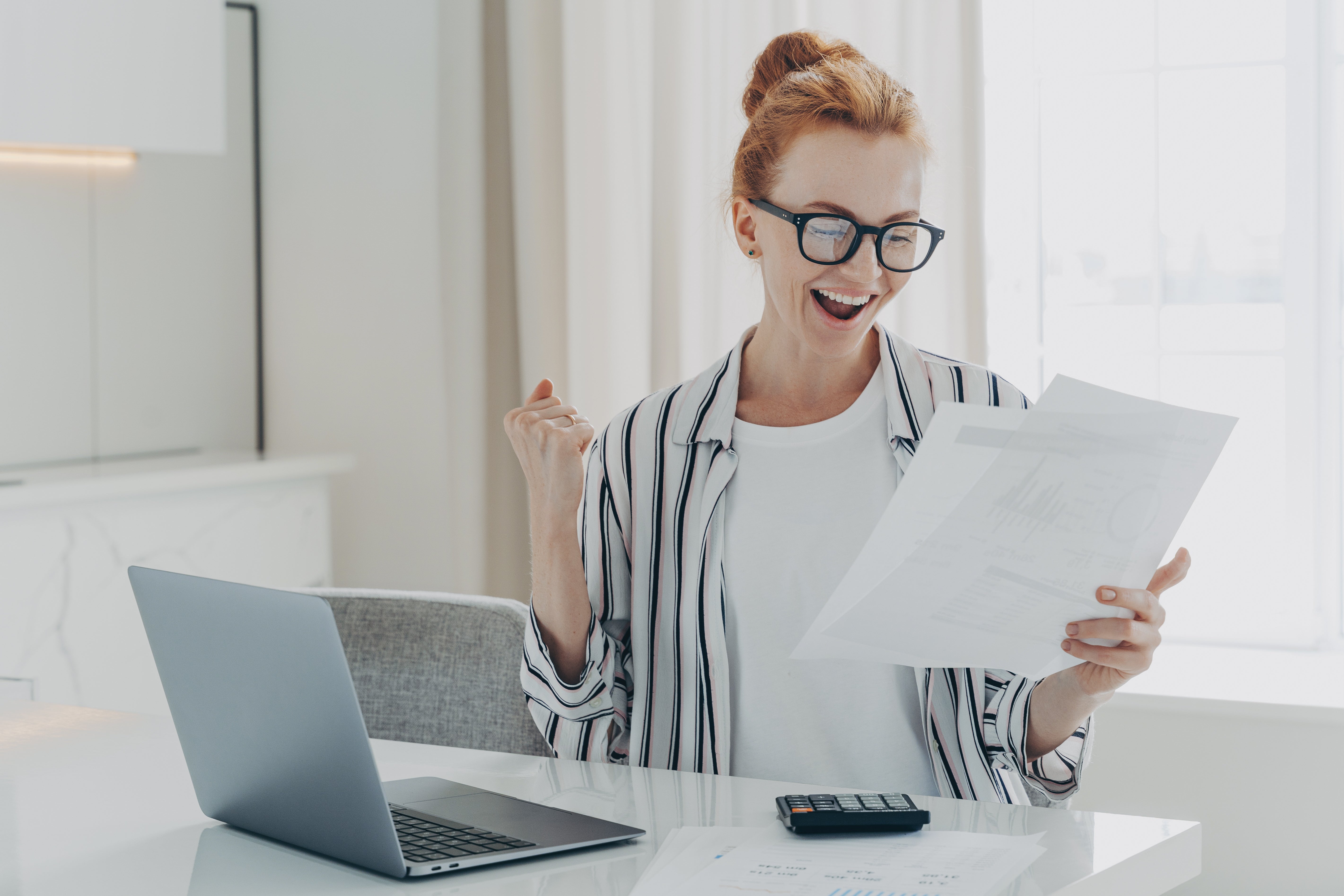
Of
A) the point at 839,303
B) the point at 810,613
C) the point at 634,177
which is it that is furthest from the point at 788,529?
the point at 634,177

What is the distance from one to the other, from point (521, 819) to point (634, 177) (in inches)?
67.2

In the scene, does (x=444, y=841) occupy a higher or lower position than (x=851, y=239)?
lower

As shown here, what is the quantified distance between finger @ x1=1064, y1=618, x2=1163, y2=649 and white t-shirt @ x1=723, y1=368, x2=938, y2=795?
0.30 m

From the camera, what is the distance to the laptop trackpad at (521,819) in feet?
3.02

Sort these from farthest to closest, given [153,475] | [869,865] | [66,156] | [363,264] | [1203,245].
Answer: [363,264] < [66,156] < [153,475] < [1203,245] < [869,865]

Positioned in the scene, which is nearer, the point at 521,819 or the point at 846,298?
the point at 521,819

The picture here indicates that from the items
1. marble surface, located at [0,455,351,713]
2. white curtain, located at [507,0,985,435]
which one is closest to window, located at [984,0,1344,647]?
white curtain, located at [507,0,985,435]

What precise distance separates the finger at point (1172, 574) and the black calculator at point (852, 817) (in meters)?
0.33

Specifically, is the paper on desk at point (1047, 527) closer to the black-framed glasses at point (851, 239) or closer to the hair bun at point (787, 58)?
the black-framed glasses at point (851, 239)


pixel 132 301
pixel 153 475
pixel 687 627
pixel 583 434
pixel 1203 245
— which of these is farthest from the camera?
pixel 132 301

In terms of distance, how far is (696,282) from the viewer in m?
2.44

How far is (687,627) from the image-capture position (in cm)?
135

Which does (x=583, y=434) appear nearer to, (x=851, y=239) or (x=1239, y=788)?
(x=851, y=239)

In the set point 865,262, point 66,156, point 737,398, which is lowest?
point 737,398
